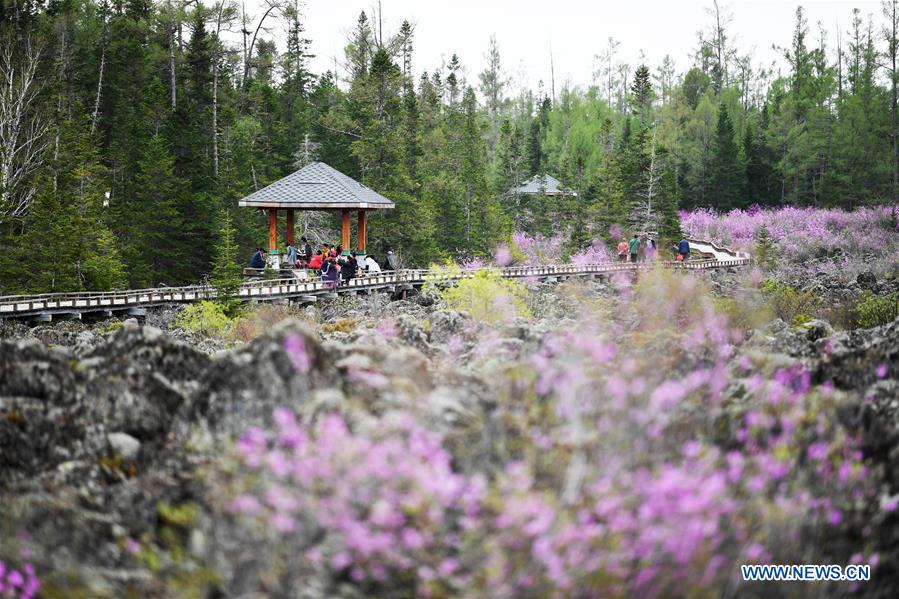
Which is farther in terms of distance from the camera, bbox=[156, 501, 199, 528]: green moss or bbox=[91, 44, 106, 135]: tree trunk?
bbox=[91, 44, 106, 135]: tree trunk

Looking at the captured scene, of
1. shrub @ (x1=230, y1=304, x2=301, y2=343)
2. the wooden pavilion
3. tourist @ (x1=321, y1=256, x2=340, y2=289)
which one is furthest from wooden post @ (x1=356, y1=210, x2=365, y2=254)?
shrub @ (x1=230, y1=304, x2=301, y2=343)

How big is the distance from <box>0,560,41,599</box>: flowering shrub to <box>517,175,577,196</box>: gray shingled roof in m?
47.0

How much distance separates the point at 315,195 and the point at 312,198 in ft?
0.77

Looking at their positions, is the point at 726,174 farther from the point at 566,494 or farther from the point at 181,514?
the point at 181,514

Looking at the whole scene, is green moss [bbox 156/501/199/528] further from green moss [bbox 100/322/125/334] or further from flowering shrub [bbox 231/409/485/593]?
green moss [bbox 100/322/125/334]

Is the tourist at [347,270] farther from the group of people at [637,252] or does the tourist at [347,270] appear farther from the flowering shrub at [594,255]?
the flowering shrub at [594,255]

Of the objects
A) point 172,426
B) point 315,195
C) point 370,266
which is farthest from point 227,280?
point 172,426

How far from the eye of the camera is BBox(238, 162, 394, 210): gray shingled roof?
2806 cm

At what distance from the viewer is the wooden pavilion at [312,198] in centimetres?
2811

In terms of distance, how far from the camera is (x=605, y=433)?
4406 millimetres

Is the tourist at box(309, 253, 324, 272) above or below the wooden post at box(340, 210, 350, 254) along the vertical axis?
below

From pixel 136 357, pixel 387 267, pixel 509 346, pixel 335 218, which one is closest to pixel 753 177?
pixel 335 218

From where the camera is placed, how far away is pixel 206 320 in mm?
20547

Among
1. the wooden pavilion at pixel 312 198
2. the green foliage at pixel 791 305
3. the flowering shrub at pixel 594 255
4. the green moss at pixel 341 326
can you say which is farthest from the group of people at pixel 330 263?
the flowering shrub at pixel 594 255
